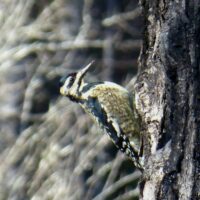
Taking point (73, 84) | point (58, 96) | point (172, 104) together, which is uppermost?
point (172, 104)

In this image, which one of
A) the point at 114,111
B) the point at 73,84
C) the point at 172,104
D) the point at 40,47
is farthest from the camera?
the point at 40,47

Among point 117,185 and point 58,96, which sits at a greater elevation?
point 58,96

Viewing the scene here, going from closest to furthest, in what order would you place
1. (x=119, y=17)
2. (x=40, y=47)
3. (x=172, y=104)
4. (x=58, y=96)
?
1. (x=172, y=104)
2. (x=40, y=47)
3. (x=119, y=17)
4. (x=58, y=96)

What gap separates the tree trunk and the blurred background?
5.70m

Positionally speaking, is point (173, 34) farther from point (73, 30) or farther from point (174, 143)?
point (73, 30)

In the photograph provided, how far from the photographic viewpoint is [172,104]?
15.1 feet

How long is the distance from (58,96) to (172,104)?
7336 mm

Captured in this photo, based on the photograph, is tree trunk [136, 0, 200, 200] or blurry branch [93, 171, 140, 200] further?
blurry branch [93, 171, 140, 200]

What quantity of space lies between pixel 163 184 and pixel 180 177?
11cm

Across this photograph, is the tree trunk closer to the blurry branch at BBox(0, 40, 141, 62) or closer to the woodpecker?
the woodpecker

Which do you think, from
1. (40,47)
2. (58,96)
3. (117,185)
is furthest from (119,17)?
(117,185)

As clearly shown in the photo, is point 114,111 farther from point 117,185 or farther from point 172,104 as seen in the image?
point 117,185

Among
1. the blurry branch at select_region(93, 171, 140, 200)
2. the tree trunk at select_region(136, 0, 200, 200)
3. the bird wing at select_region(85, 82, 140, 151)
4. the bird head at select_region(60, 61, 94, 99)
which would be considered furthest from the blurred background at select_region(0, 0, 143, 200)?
the tree trunk at select_region(136, 0, 200, 200)

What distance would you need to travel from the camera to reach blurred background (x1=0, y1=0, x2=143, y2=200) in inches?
418
